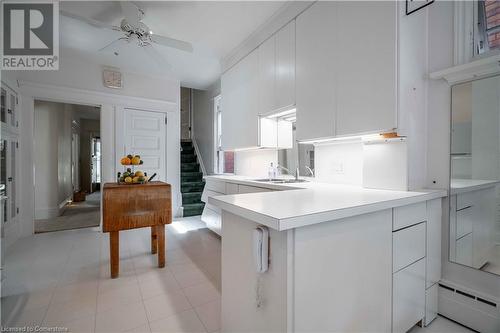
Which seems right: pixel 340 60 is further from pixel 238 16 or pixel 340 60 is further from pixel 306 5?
pixel 238 16

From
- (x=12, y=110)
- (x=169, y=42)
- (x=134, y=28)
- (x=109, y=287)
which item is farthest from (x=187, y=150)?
(x=109, y=287)

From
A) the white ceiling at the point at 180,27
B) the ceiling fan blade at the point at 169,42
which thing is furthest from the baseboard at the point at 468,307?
the ceiling fan blade at the point at 169,42

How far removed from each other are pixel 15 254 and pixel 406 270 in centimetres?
403

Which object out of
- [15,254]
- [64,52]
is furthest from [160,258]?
[64,52]

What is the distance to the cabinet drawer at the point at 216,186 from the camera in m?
2.96

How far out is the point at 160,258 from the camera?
2355 mm

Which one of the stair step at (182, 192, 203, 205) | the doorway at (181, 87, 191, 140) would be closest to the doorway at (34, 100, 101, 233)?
the stair step at (182, 192, 203, 205)

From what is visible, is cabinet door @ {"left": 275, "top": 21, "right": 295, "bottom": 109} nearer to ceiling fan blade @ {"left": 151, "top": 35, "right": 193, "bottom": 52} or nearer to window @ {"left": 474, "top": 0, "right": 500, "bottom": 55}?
ceiling fan blade @ {"left": 151, "top": 35, "right": 193, "bottom": 52}

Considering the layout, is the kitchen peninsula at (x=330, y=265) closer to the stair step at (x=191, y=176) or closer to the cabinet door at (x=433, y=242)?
the cabinet door at (x=433, y=242)

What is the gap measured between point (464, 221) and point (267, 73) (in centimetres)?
235

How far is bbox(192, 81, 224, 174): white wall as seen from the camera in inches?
201

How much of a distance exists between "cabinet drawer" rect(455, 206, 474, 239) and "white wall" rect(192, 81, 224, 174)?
4.23 m

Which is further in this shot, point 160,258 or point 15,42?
point 15,42

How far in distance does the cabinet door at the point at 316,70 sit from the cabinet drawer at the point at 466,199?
3.31ft
